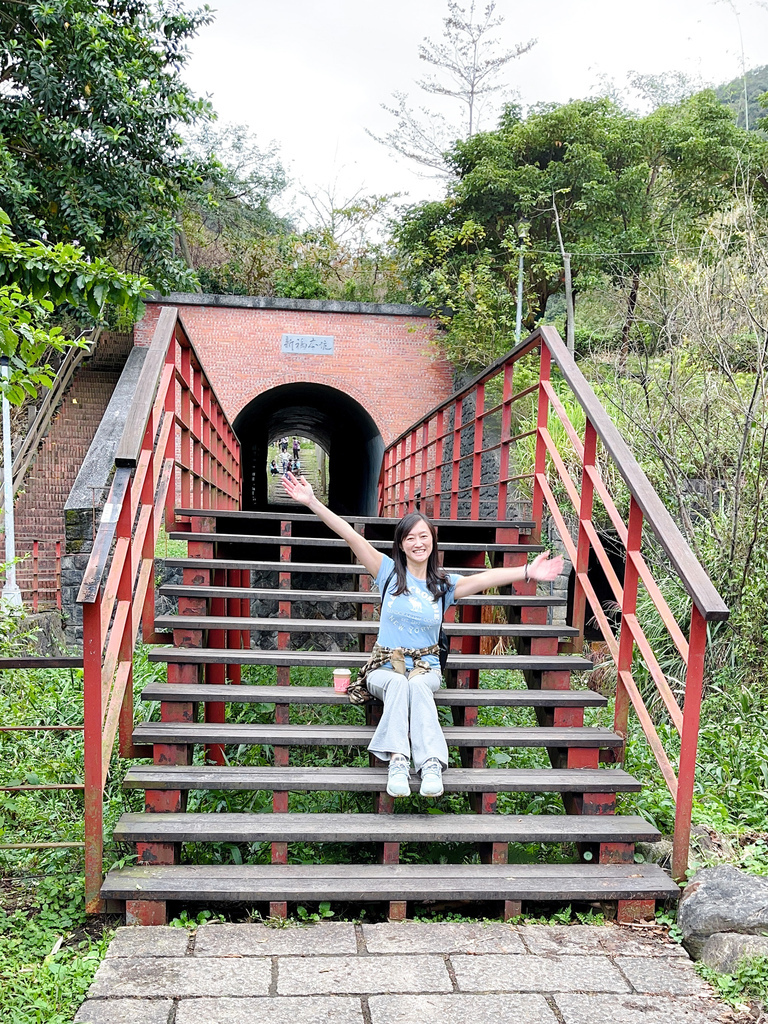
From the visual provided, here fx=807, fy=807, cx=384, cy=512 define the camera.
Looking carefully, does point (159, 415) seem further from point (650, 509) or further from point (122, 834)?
point (650, 509)

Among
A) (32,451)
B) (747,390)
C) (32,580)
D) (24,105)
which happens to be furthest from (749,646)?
(32,451)

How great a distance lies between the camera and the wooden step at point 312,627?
12.7 feet

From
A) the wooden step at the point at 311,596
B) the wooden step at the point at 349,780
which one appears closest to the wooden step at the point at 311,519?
the wooden step at the point at 311,596

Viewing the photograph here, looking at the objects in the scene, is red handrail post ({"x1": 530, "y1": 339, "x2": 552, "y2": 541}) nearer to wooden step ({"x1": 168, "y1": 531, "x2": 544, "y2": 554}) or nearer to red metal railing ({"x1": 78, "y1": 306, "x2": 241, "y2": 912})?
wooden step ({"x1": 168, "y1": 531, "x2": 544, "y2": 554})

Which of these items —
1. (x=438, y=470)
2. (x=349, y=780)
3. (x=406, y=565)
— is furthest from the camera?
(x=438, y=470)

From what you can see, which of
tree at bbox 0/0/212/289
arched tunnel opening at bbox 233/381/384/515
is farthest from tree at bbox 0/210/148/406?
arched tunnel opening at bbox 233/381/384/515

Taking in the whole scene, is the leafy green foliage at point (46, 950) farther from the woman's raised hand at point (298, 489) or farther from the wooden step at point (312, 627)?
the woman's raised hand at point (298, 489)

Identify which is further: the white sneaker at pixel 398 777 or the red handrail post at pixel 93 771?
the white sneaker at pixel 398 777

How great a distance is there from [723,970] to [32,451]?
14265 mm

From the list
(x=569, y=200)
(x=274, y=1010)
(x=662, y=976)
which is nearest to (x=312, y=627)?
(x=274, y=1010)

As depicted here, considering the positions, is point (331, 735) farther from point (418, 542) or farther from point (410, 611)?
point (418, 542)

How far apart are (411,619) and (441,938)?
4.11 feet

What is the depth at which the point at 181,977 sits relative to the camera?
8.04 feet

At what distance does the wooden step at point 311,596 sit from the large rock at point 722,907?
1.54 m
